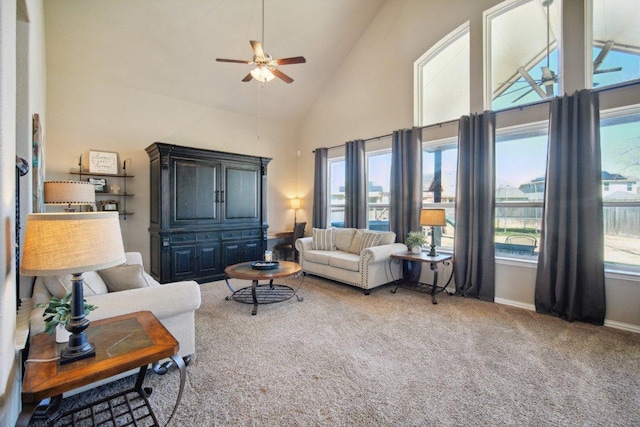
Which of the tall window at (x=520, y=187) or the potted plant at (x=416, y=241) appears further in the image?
the potted plant at (x=416, y=241)

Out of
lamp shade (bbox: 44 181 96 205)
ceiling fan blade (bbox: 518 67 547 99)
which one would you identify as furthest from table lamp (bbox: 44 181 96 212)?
ceiling fan blade (bbox: 518 67 547 99)

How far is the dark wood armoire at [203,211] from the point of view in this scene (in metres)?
4.52

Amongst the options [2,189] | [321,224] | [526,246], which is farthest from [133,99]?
[526,246]

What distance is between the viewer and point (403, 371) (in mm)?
2229

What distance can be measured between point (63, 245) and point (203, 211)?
3771 millimetres

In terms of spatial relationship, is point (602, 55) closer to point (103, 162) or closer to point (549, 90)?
point (549, 90)

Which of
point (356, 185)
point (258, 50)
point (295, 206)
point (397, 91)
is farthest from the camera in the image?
point (295, 206)

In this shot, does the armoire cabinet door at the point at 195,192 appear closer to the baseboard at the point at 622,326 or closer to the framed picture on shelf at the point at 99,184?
the framed picture on shelf at the point at 99,184

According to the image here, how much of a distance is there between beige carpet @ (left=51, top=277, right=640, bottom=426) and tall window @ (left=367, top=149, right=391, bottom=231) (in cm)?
230

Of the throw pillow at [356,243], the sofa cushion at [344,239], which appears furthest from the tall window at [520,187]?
the sofa cushion at [344,239]

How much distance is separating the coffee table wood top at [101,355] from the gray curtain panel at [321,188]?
4.65 m

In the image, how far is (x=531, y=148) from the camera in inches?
149

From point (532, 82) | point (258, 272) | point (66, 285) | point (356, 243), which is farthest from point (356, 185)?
point (66, 285)

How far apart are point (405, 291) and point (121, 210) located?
4.66 m
